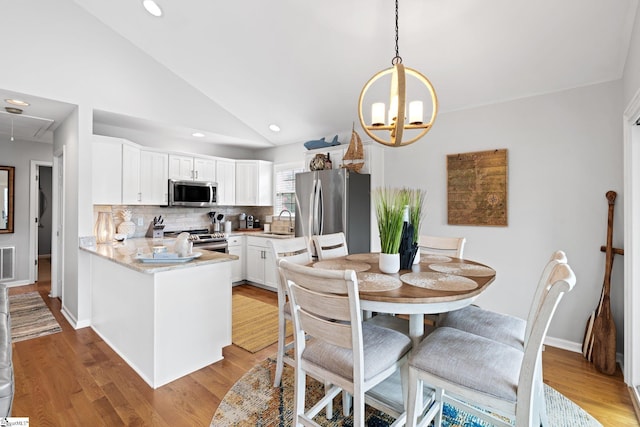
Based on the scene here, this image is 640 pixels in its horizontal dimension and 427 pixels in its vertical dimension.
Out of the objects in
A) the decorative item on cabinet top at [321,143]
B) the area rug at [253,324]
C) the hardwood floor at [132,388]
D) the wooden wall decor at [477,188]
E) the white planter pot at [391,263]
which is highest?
the decorative item on cabinet top at [321,143]

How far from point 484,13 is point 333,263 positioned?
219 cm

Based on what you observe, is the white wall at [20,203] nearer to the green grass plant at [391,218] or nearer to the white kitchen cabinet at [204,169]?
the white kitchen cabinet at [204,169]

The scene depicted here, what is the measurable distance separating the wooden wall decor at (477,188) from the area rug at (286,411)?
1.61 meters

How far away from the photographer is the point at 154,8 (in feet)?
9.80

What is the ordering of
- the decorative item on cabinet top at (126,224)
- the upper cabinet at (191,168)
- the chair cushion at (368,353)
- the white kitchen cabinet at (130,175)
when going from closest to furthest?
the chair cushion at (368,353)
the white kitchen cabinet at (130,175)
the decorative item on cabinet top at (126,224)
the upper cabinet at (191,168)

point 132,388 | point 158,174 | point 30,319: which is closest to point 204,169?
point 158,174

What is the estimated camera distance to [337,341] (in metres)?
1.39

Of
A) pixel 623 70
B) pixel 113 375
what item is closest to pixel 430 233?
pixel 623 70

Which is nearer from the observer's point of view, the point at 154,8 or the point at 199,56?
the point at 154,8

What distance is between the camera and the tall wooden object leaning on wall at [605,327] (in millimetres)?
2396

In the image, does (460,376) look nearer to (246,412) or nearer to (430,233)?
(246,412)

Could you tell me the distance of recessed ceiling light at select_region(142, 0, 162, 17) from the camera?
2.93 meters

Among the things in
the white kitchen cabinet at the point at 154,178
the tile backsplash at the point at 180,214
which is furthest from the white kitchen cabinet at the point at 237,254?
the white kitchen cabinet at the point at 154,178

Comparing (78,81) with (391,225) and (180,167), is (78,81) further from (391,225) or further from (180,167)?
(391,225)
